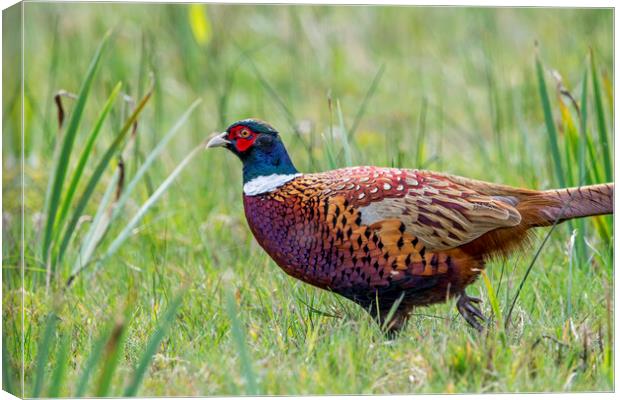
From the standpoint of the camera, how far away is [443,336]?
4.43m

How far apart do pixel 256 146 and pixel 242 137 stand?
7cm

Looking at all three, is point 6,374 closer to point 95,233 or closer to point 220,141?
point 220,141

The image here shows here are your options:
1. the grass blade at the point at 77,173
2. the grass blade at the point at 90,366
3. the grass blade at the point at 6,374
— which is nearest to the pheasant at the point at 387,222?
the grass blade at the point at 77,173

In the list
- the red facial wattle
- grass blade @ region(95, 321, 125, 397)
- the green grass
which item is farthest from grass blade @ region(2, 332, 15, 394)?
the red facial wattle

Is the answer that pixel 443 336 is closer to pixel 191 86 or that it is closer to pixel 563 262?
pixel 563 262

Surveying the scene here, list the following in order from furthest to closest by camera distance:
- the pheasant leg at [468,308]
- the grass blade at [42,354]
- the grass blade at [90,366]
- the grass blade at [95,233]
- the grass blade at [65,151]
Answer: the grass blade at [95,233]
the grass blade at [65,151]
the pheasant leg at [468,308]
the grass blade at [42,354]
the grass blade at [90,366]

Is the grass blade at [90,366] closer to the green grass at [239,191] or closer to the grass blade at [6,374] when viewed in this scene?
the green grass at [239,191]

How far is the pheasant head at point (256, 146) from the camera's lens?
192 inches


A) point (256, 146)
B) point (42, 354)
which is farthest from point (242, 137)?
point (42, 354)

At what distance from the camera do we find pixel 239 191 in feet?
22.2

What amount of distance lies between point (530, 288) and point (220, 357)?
5.30 ft

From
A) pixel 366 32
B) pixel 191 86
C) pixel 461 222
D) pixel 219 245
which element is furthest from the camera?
pixel 366 32

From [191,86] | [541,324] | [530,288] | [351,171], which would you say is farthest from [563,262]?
[191,86]

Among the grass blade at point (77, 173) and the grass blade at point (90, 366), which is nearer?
the grass blade at point (90, 366)
